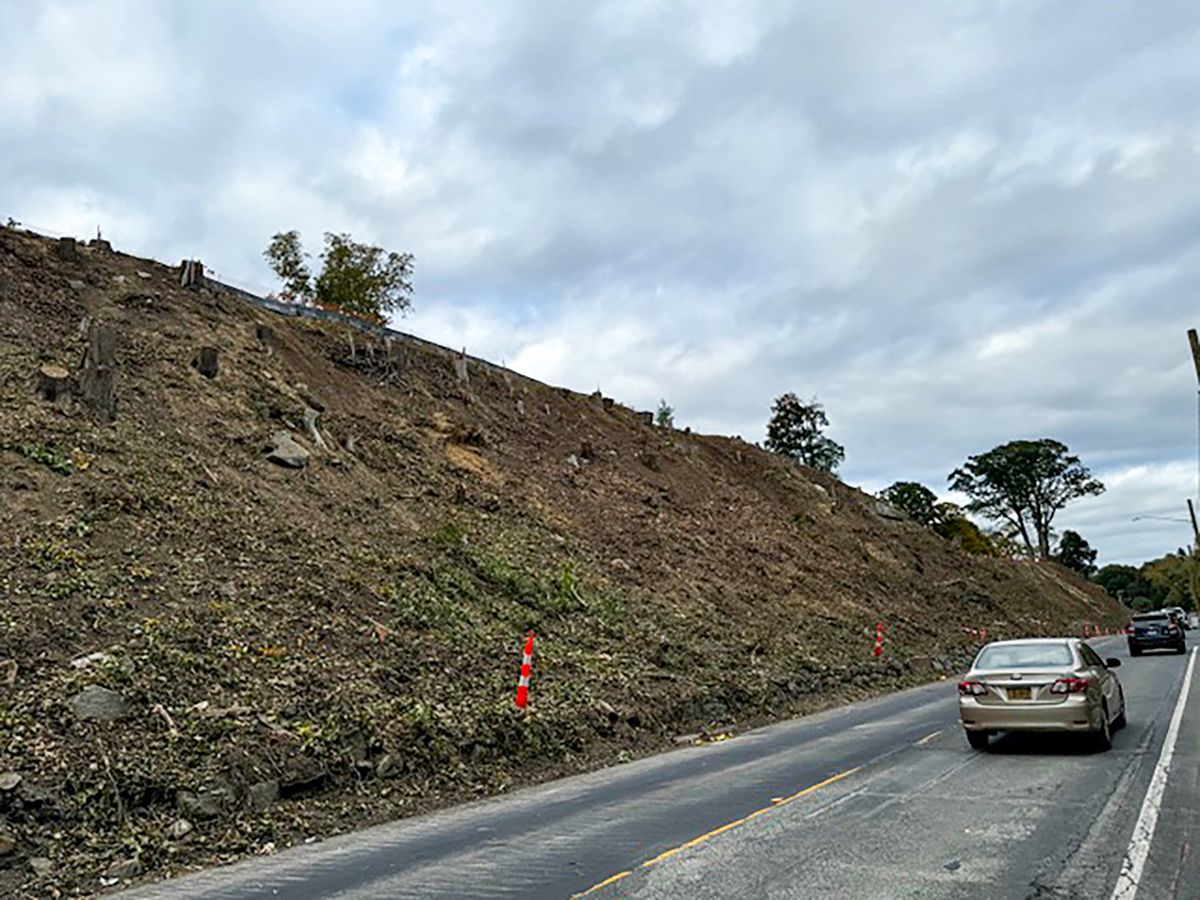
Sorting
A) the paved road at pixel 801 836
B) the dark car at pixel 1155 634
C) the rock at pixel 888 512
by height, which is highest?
the rock at pixel 888 512

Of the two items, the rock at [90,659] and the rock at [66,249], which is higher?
the rock at [66,249]

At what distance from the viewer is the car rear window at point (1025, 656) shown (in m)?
12.2

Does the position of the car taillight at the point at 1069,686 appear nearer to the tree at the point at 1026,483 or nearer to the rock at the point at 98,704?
the rock at the point at 98,704

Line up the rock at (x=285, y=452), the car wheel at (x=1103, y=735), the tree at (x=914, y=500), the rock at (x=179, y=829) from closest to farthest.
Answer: the rock at (x=179, y=829) < the car wheel at (x=1103, y=735) < the rock at (x=285, y=452) < the tree at (x=914, y=500)

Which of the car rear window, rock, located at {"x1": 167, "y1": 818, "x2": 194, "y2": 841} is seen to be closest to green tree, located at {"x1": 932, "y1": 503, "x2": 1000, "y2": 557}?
the car rear window

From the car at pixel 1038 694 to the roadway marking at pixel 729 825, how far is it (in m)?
1.92

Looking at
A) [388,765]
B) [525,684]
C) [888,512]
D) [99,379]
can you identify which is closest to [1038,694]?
[525,684]

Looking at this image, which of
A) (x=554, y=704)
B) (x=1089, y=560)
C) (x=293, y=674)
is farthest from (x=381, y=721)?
(x=1089, y=560)

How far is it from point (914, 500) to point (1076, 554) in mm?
58528

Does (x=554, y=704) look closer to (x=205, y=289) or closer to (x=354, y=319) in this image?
(x=205, y=289)

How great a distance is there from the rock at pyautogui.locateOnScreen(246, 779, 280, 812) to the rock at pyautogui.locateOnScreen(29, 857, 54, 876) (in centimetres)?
180

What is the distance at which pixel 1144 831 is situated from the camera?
7.57m

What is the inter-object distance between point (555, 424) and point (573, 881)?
24730 millimetres

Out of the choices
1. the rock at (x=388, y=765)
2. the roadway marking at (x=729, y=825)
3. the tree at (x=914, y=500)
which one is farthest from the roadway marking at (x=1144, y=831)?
the tree at (x=914, y=500)
